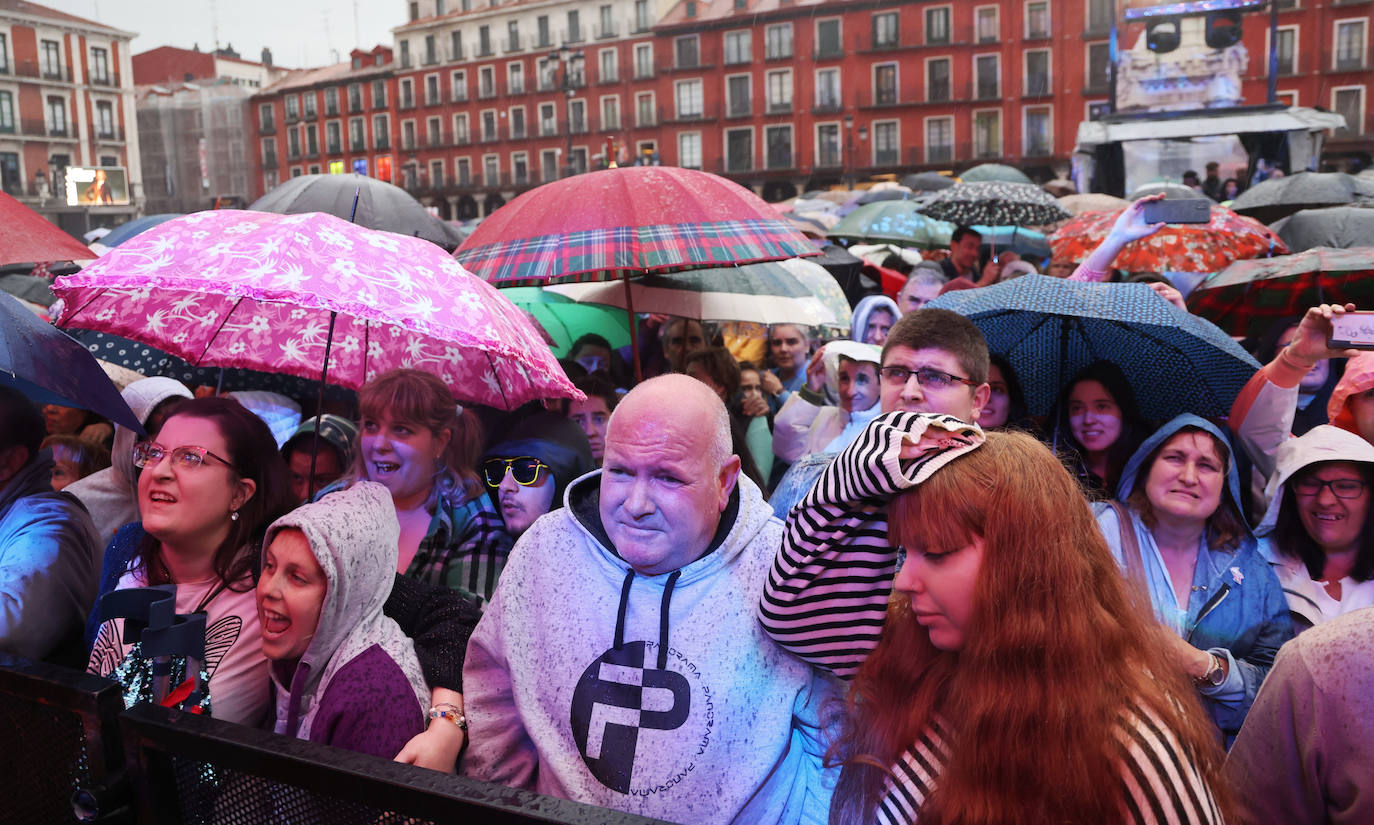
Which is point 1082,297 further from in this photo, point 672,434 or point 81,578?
point 81,578

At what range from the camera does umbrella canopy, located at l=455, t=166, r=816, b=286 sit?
10.8ft

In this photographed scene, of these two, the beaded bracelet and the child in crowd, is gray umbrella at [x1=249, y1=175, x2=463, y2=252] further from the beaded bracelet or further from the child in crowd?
the beaded bracelet

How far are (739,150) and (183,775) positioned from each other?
50947 millimetres

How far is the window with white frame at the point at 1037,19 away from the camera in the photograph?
142 feet

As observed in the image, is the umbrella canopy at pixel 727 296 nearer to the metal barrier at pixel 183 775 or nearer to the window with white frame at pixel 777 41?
the metal barrier at pixel 183 775

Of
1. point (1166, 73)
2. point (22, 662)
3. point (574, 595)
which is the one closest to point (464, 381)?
point (574, 595)

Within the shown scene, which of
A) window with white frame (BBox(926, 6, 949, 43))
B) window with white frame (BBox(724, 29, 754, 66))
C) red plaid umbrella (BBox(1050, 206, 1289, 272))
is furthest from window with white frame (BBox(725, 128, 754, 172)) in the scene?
red plaid umbrella (BBox(1050, 206, 1289, 272))

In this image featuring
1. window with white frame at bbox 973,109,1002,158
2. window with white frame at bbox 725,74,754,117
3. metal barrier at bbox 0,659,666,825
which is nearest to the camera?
metal barrier at bbox 0,659,666,825

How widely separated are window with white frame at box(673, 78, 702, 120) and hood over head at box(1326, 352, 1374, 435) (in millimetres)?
49864

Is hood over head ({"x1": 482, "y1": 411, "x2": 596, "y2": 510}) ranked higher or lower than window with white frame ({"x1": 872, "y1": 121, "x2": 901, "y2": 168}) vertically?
lower

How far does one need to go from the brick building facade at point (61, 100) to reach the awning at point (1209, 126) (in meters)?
41.8

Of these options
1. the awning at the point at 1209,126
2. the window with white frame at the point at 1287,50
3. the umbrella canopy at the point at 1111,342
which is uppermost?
the window with white frame at the point at 1287,50

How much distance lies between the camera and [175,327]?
10.8 ft

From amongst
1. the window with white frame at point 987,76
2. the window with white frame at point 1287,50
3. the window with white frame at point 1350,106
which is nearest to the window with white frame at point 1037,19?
the window with white frame at point 987,76
